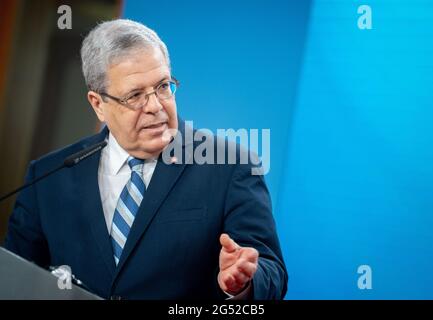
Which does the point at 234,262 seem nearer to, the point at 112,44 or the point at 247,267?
A: the point at 247,267

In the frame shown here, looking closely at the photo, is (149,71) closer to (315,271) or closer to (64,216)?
(64,216)

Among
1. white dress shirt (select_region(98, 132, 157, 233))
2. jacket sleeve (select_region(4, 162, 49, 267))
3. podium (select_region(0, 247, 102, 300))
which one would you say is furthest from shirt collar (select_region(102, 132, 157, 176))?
podium (select_region(0, 247, 102, 300))

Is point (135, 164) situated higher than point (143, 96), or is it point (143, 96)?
point (143, 96)

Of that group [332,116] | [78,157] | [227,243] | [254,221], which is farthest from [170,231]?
[332,116]

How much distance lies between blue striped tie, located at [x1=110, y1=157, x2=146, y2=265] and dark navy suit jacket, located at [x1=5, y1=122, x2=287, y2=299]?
0.11 ft

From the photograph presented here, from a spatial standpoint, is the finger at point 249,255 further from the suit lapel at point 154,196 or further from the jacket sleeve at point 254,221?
the suit lapel at point 154,196

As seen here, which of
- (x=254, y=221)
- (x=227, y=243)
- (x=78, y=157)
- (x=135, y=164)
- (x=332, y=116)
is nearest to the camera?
(x=227, y=243)

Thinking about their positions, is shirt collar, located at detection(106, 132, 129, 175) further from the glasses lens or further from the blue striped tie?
the glasses lens

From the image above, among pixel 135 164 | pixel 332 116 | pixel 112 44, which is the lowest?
pixel 135 164

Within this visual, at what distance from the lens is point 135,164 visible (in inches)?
68.3

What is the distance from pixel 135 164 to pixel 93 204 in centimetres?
16

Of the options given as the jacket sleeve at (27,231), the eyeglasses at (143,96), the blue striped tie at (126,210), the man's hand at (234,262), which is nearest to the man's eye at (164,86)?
the eyeglasses at (143,96)

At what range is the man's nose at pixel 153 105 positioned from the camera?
1.68m

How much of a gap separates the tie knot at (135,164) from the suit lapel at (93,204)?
93 mm
